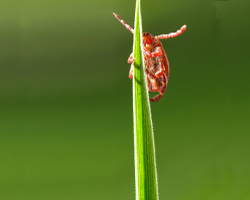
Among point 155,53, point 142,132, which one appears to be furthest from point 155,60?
point 142,132

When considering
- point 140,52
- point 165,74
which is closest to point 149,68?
point 165,74

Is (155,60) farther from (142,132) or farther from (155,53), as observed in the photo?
(142,132)

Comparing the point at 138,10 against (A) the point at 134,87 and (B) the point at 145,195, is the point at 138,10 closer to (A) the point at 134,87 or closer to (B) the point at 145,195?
(A) the point at 134,87

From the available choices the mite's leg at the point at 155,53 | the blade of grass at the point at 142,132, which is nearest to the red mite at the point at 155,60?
the mite's leg at the point at 155,53

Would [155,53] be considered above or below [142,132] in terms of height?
above

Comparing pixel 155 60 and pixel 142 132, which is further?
pixel 155 60

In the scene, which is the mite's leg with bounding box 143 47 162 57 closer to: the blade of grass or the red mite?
the red mite
